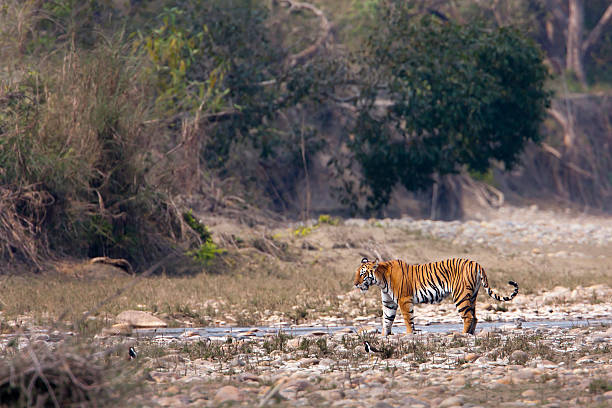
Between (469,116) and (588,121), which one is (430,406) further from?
(588,121)

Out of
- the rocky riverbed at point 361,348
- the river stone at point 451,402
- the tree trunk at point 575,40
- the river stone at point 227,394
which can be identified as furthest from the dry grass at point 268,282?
the tree trunk at point 575,40

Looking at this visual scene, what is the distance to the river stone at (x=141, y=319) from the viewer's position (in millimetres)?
10602

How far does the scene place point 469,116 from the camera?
80.7 ft

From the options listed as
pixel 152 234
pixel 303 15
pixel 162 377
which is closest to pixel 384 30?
pixel 303 15

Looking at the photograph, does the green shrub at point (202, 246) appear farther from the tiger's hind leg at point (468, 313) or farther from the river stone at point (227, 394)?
the river stone at point (227, 394)

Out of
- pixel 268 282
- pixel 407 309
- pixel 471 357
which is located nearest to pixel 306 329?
pixel 407 309

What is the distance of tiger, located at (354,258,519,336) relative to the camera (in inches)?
377

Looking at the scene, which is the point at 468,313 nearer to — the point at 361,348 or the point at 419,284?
→ the point at 419,284

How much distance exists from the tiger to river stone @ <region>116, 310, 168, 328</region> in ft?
9.05

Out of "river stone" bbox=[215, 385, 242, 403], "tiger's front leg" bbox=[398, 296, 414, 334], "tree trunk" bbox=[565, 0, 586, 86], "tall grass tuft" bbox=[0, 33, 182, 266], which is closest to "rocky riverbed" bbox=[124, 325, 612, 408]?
"river stone" bbox=[215, 385, 242, 403]

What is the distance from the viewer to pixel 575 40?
40.0m

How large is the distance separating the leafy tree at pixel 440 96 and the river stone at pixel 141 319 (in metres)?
14.8

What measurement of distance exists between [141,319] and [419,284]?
3.57 metres

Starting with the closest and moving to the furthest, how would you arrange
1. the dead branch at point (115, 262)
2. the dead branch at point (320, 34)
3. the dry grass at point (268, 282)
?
the dry grass at point (268, 282)
the dead branch at point (115, 262)
the dead branch at point (320, 34)
